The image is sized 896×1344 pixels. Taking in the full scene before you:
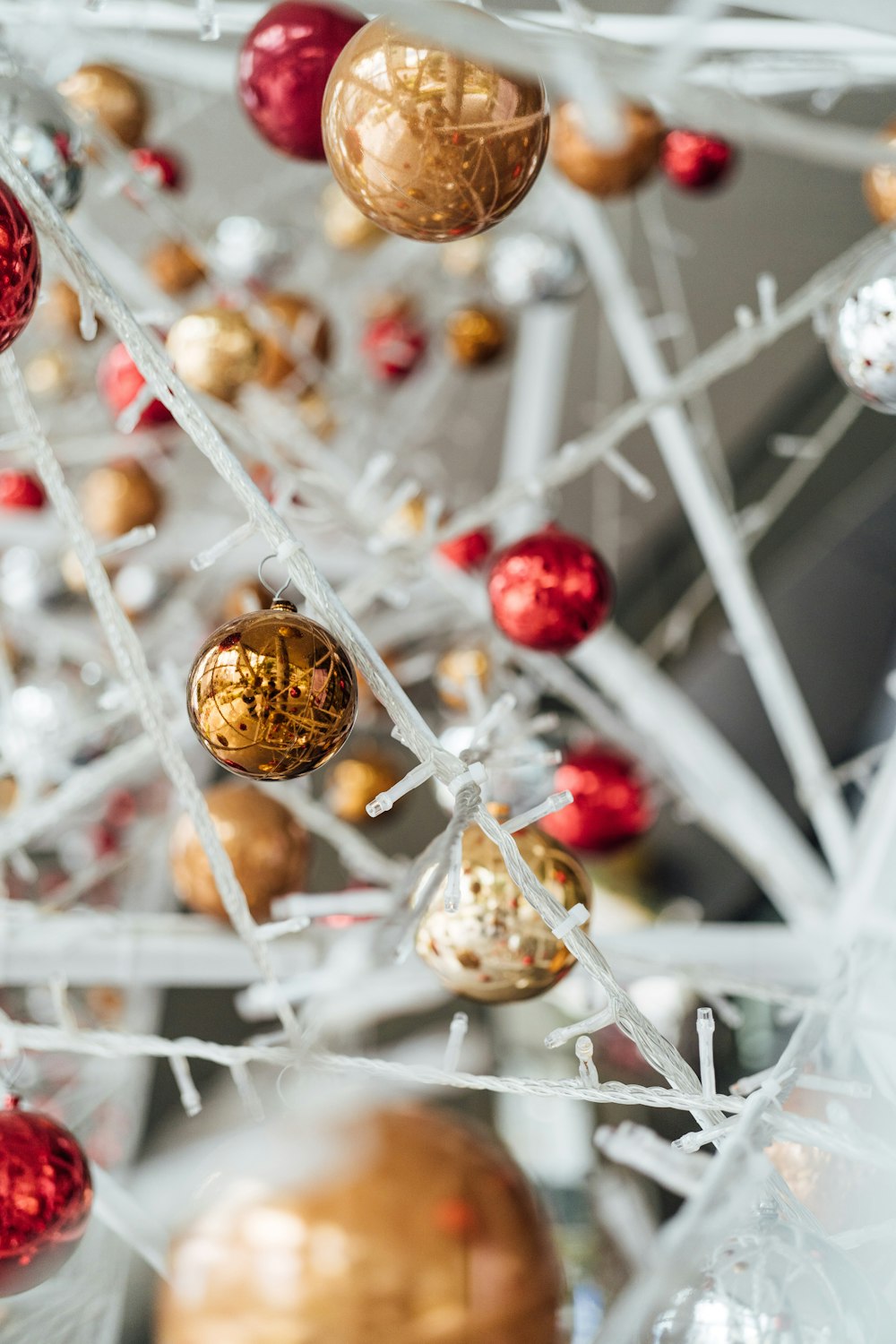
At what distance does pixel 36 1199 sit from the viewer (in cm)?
45

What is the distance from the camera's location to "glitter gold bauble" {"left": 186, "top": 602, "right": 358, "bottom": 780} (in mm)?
377

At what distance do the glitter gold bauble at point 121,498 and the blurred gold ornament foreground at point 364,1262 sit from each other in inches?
22.7

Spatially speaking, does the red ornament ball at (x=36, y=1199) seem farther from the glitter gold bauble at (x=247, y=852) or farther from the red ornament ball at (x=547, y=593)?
the red ornament ball at (x=547, y=593)

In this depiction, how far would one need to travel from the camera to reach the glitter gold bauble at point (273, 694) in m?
0.38

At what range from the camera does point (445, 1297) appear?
1.26 feet

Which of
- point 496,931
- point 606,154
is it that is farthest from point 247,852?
point 606,154

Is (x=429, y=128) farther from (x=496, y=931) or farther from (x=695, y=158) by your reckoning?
(x=695, y=158)

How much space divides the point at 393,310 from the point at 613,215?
1.80 ft

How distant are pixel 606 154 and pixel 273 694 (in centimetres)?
43

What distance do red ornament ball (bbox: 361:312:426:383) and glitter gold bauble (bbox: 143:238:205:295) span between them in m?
0.15

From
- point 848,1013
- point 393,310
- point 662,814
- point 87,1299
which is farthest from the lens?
point 662,814

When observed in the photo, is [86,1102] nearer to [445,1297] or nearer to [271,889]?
[271,889]

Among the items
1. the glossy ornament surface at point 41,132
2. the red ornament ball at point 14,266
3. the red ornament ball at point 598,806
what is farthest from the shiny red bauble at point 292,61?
the red ornament ball at point 598,806

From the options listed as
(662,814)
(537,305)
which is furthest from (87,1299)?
(662,814)
